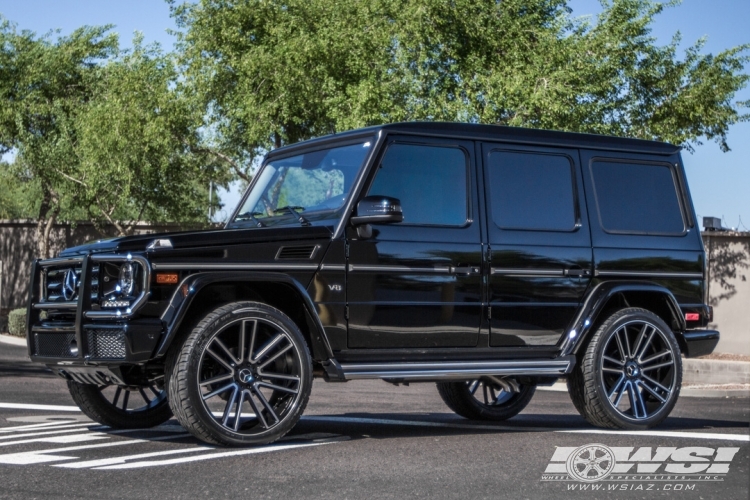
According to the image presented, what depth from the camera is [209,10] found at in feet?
75.4

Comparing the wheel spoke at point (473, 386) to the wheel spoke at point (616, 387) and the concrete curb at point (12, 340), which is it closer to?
the wheel spoke at point (616, 387)

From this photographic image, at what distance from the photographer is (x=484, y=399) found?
9656 millimetres

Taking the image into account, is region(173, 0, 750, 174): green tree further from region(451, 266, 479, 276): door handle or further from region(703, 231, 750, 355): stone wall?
region(451, 266, 479, 276): door handle

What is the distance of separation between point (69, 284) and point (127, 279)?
0.70 meters

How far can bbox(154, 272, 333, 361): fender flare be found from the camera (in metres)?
6.68

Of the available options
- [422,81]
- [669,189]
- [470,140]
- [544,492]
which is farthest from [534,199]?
[422,81]

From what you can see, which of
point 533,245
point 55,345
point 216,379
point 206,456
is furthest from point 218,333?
point 533,245

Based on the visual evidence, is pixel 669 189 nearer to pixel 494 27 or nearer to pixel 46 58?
pixel 494 27

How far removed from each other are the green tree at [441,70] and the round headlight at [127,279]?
40.9 ft

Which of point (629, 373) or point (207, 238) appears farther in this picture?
point (629, 373)

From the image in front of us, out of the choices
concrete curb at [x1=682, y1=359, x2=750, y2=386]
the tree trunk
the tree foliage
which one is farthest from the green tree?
the tree trunk

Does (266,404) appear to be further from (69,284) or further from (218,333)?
(69,284)

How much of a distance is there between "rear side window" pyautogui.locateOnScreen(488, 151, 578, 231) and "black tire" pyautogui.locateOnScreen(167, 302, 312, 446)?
206cm

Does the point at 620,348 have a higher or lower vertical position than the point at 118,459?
higher
